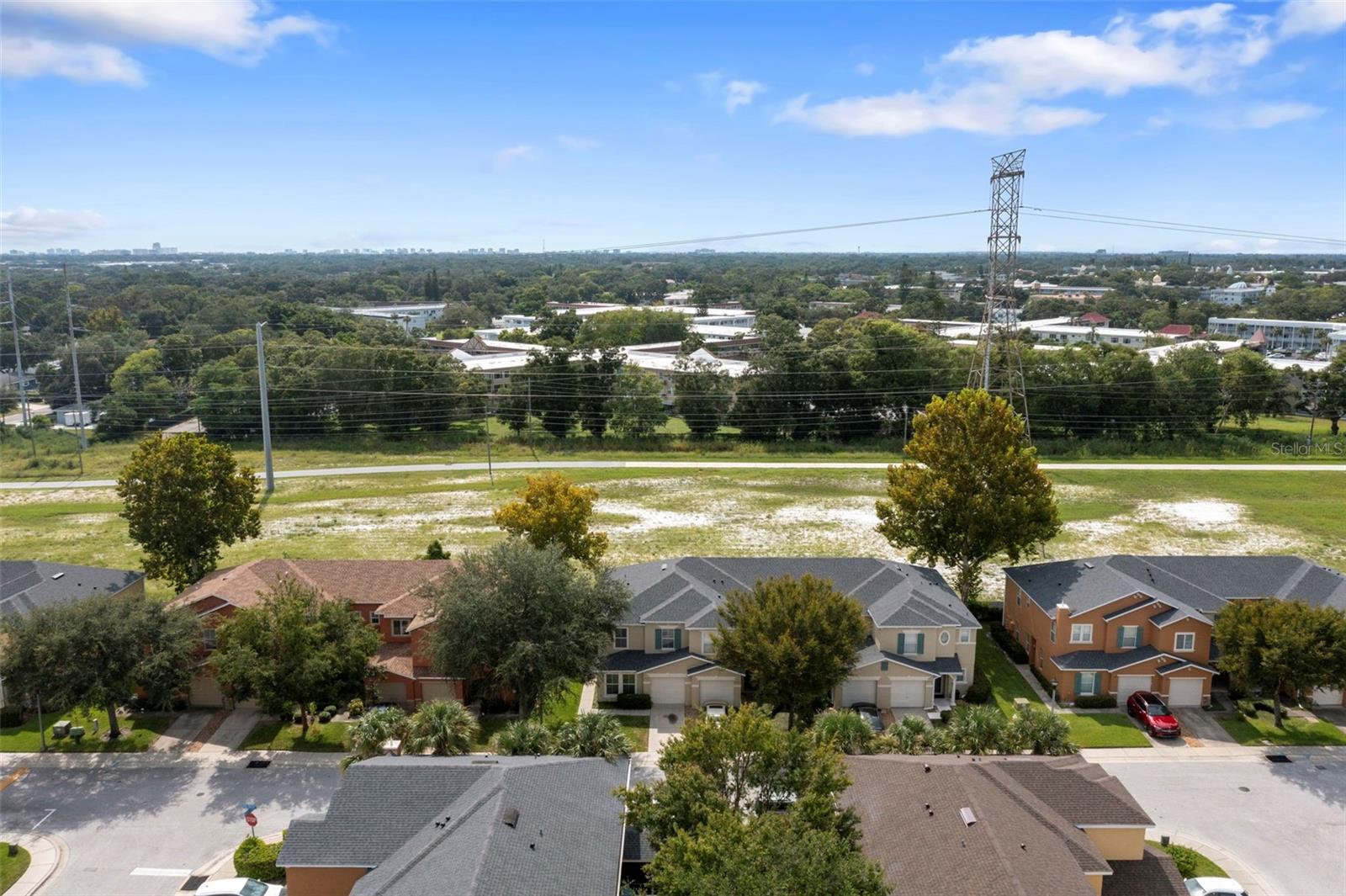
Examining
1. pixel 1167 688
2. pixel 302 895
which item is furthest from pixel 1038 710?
pixel 302 895

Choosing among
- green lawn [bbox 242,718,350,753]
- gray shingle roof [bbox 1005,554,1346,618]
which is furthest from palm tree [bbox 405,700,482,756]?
gray shingle roof [bbox 1005,554,1346,618]

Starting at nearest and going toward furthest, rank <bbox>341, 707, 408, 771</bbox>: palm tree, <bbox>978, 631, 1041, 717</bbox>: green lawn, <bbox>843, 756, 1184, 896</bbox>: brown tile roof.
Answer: <bbox>843, 756, 1184, 896</bbox>: brown tile roof
<bbox>341, 707, 408, 771</bbox>: palm tree
<bbox>978, 631, 1041, 717</bbox>: green lawn

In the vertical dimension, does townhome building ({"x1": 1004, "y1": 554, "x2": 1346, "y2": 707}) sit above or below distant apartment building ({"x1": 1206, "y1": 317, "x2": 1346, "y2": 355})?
below

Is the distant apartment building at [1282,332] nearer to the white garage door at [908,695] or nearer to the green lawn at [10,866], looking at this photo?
the white garage door at [908,695]

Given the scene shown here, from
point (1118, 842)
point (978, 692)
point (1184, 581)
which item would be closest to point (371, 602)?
point (978, 692)

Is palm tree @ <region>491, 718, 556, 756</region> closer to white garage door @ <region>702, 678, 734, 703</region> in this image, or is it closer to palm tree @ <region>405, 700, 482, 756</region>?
palm tree @ <region>405, 700, 482, 756</region>

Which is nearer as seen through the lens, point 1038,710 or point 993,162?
point 1038,710

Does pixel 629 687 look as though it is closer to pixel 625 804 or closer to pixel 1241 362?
pixel 625 804
